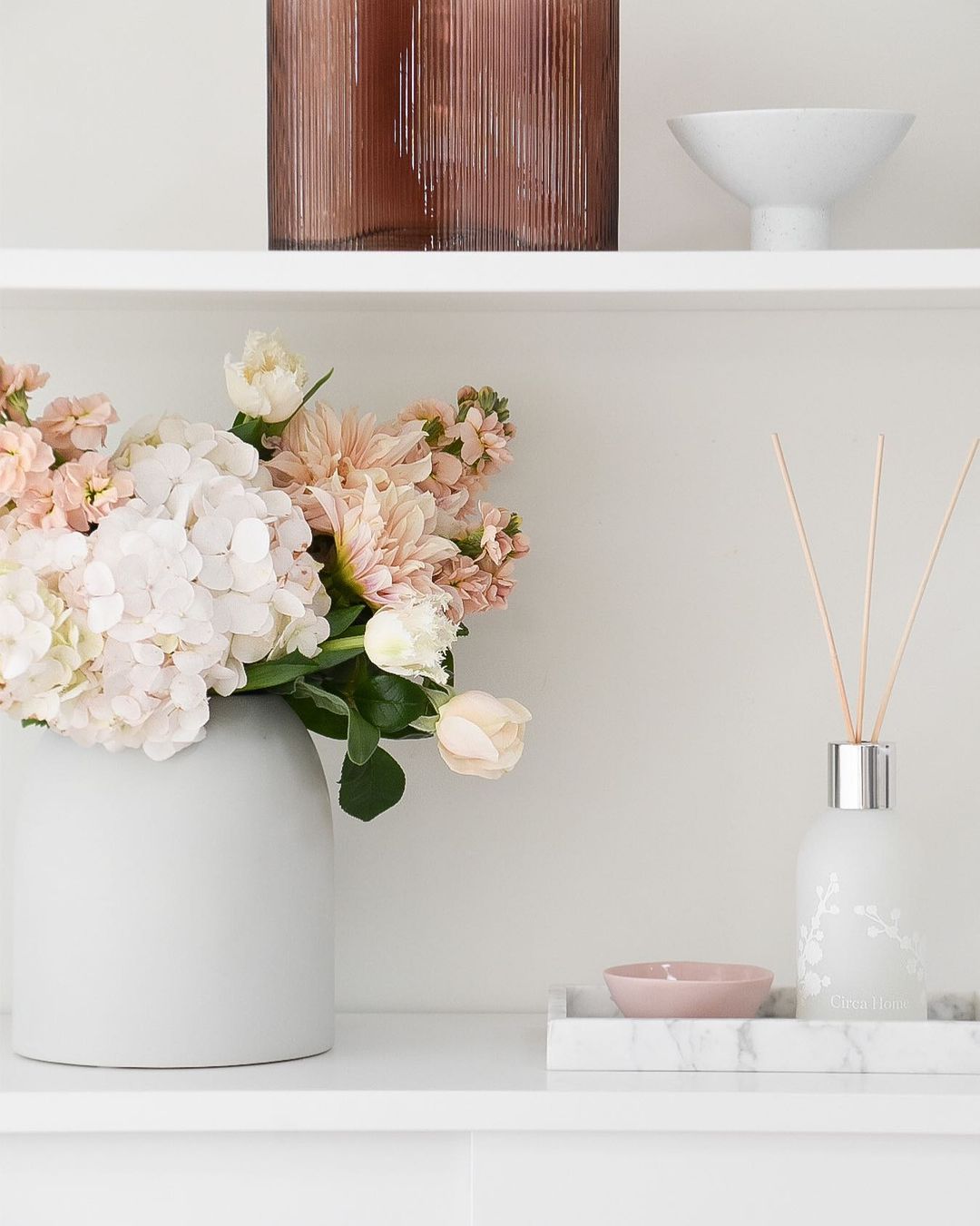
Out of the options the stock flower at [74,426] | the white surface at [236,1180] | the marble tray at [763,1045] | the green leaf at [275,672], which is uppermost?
the stock flower at [74,426]

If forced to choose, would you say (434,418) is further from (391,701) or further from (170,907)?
(170,907)

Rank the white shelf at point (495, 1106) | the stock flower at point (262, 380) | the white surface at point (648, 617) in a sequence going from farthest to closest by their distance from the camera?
the white surface at point (648, 617) → the stock flower at point (262, 380) → the white shelf at point (495, 1106)

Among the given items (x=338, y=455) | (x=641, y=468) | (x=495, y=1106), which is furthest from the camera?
(x=641, y=468)

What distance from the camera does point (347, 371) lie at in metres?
1.05

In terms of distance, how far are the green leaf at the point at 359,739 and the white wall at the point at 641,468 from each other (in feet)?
0.56

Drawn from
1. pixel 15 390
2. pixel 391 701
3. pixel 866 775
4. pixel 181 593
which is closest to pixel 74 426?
pixel 15 390

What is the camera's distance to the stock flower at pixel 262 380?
891mm

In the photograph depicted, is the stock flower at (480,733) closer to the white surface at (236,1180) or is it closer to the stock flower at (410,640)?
the stock flower at (410,640)

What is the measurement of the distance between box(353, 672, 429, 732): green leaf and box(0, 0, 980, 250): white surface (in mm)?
362

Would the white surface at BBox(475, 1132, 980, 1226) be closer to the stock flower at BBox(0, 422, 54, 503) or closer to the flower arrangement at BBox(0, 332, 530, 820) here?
the flower arrangement at BBox(0, 332, 530, 820)

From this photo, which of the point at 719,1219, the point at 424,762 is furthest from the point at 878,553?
the point at 719,1219

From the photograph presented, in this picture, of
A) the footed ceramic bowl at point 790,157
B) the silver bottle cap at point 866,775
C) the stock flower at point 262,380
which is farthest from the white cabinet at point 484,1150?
the footed ceramic bowl at point 790,157

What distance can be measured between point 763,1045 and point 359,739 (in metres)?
0.29

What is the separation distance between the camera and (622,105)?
3.45 feet
